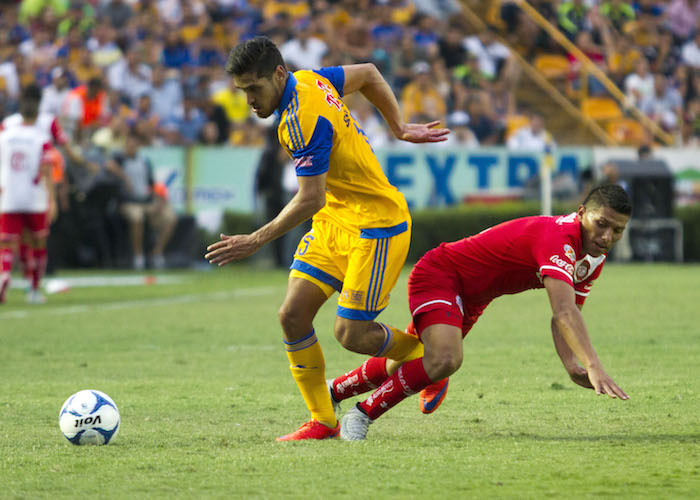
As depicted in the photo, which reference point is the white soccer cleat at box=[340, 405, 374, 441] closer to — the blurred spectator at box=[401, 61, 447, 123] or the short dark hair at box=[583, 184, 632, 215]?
the short dark hair at box=[583, 184, 632, 215]

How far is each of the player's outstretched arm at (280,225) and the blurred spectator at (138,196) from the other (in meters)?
13.8

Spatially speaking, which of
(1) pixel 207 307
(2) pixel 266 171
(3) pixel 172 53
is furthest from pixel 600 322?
(3) pixel 172 53

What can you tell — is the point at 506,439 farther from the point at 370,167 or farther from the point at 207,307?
the point at 207,307

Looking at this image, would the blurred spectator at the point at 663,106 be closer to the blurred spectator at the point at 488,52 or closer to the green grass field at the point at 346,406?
the blurred spectator at the point at 488,52

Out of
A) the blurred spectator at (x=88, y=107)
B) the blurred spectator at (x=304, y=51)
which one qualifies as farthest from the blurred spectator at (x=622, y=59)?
the blurred spectator at (x=88, y=107)

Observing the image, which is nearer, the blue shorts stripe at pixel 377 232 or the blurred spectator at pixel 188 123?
the blue shorts stripe at pixel 377 232

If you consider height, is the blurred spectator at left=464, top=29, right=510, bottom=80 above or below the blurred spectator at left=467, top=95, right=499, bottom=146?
above

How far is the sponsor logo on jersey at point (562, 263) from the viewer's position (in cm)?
535

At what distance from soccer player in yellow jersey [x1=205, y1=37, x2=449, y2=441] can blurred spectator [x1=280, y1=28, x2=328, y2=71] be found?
1531 centimetres

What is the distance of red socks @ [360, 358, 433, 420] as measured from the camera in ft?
18.4

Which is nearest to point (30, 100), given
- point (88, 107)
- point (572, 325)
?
point (88, 107)

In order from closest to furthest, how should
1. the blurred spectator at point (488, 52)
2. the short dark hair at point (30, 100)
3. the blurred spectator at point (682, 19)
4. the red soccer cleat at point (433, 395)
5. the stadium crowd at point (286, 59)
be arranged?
the red soccer cleat at point (433, 395)
the short dark hair at point (30, 100)
the stadium crowd at point (286, 59)
the blurred spectator at point (488, 52)
the blurred spectator at point (682, 19)

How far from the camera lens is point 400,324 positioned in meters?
11.1

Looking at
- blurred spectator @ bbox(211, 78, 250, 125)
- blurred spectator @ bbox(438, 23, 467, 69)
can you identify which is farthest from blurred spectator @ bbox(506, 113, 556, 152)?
blurred spectator @ bbox(211, 78, 250, 125)
